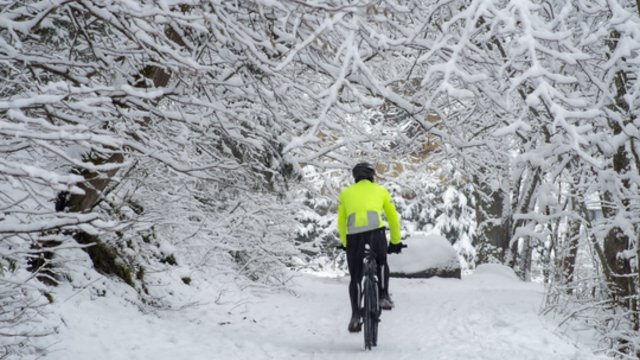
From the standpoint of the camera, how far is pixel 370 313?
7113 millimetres

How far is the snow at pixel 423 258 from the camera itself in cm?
1599

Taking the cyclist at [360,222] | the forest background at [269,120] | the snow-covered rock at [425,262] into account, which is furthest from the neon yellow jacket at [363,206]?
the snow-covered rock at [425,262]

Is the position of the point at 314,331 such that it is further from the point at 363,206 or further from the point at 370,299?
the point at 363,206

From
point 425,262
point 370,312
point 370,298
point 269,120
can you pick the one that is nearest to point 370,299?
point 370,298

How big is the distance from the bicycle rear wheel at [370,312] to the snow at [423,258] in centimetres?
871

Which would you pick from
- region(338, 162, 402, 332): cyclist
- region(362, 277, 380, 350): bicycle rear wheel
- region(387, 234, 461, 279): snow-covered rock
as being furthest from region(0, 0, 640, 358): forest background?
region(387, 234, 461, 279): snow-covered rock

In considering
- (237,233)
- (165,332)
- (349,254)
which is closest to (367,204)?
(349,254)

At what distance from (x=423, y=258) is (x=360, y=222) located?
30.2ft

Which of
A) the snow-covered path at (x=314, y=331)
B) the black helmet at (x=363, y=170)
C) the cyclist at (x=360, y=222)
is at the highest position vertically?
the black helmet at (x=363, y=170)

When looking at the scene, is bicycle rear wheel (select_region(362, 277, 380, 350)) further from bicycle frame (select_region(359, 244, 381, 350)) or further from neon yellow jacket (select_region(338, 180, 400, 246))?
neon yellow jacket (select_region(338, 180, 400, 246))

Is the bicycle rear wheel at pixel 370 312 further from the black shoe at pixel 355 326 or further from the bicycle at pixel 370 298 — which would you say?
the black shoe at pixel 355 326

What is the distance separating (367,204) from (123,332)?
281cm

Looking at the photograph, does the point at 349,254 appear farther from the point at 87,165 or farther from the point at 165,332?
the point at 87,165

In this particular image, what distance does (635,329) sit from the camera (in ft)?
26.0
